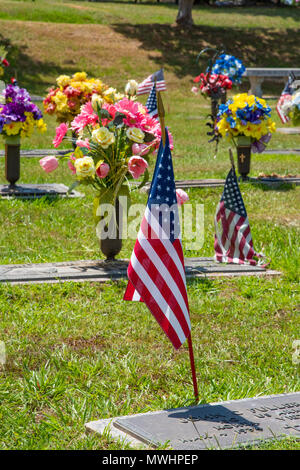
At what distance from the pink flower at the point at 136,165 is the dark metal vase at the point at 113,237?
49 cm

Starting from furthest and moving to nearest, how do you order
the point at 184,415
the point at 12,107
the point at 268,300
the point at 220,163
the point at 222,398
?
1. the point at 220,163
2. the point at 12,107
3. the point at 268,300
4. the point at 222,398
5. the point at 184,415

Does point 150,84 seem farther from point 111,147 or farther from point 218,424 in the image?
point 218,424

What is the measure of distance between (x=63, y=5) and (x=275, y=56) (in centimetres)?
1152

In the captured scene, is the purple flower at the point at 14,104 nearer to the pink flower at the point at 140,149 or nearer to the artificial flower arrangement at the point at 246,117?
the artificial flower arrangement at the point at 246,117

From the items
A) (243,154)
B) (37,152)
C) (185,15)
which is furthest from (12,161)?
(185,15)

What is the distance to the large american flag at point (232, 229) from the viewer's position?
249 inches

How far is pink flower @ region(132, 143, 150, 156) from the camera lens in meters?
5.74

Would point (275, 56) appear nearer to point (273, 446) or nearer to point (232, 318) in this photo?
point (232, 318)

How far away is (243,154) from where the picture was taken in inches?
408

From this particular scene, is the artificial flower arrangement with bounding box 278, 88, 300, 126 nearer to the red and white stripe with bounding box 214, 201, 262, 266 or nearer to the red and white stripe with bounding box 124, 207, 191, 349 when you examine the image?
the red and white stripe with bounding box 214, 201, 262, 266

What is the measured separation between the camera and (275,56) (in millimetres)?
31938

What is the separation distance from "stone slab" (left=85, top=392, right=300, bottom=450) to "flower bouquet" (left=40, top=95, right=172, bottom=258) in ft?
8.45

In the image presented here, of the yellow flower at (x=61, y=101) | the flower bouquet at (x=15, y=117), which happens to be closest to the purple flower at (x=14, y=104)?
the flower bouquet at (x=15, y=117)

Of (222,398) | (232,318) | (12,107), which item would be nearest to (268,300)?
(232,318)
